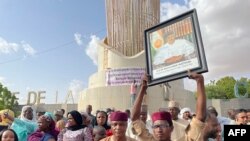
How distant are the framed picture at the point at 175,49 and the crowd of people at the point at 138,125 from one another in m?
0.13

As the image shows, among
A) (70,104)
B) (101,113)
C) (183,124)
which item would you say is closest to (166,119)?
(183,124)

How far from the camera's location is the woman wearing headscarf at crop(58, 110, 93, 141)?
11.9 ft

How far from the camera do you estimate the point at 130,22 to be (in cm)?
2020

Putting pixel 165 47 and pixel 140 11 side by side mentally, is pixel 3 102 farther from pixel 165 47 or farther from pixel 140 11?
pixel 165 47

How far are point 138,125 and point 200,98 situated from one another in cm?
71

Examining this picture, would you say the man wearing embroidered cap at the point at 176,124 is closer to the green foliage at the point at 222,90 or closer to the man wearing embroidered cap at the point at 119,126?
the man wearing embroidered cap at the point at 119,126

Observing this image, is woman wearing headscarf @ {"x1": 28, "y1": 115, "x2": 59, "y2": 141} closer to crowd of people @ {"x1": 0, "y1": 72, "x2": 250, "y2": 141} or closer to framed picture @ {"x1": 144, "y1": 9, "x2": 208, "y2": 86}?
crowd of people @ {"x1": 0, "y1": 72, "x2": 250, "y2": 141}

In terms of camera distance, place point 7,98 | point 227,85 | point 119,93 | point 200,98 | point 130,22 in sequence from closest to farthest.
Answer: point 200,98
point 119,93
point 130,22
point 7,98
point 227,85

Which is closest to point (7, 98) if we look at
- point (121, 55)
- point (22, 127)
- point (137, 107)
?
point (121, 55)

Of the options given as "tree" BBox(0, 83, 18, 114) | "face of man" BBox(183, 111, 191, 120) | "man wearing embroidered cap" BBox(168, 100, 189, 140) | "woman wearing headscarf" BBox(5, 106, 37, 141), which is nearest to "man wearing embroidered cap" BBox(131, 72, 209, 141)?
"man wearing embroidered cap" BBox(168, 100, 189, 140)

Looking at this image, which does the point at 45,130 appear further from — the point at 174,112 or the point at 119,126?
the point at 174,112

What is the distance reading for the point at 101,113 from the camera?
4691 millimetres

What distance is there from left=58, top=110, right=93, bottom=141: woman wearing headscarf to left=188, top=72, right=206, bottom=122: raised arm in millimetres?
1625

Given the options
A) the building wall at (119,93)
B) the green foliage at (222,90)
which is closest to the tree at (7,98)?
the building wall at (119,93)
